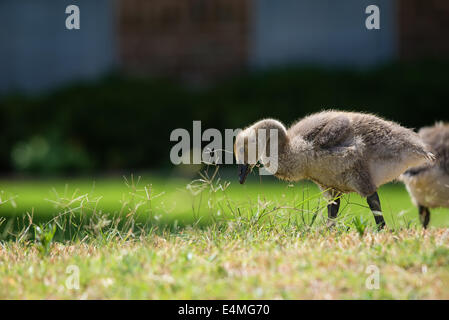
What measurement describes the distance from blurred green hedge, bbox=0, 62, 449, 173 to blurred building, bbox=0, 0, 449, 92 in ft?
3.87

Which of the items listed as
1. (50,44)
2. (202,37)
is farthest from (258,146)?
(50,44)

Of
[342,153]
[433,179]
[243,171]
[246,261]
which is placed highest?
[342,153]

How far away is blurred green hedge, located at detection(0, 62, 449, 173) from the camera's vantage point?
16219mm

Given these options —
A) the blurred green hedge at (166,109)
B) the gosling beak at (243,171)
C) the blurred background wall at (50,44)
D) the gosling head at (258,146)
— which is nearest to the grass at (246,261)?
the gosling beak at (243,171)

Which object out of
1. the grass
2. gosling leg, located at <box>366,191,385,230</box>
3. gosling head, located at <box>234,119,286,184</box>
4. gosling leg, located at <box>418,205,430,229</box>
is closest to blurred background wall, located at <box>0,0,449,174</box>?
gosling leg, located at <box>418,205,430,229</box>

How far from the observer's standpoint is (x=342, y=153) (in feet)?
18.1

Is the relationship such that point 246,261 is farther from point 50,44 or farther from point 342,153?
point 50,44

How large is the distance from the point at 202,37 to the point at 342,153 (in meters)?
14.2

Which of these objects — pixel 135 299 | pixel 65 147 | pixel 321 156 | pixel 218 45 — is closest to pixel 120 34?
pixel 218 45

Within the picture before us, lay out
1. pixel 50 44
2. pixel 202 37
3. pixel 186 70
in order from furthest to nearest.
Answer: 1. pixel 50 44
2. pixel 186 70
3. pixel 202 37

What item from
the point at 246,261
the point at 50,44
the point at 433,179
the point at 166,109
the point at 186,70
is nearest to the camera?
the point at 246,261

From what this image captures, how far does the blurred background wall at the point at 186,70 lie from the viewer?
1673cm

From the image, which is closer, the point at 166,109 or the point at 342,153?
the point at 342,153

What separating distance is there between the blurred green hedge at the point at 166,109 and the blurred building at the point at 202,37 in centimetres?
118
